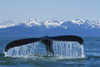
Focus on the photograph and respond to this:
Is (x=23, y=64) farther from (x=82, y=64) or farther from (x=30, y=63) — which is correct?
(x=82, y=64)

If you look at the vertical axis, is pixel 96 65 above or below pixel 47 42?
below

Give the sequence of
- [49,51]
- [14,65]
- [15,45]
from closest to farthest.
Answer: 1. [15,45]
2. [14,65]
3. [49,51]

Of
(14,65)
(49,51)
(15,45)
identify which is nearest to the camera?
(15,45)

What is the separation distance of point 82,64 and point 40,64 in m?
1.94

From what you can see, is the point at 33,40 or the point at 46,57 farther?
the point at 46,57

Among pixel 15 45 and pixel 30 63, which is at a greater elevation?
pixel 15 45

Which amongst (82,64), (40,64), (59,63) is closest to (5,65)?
(40,64)

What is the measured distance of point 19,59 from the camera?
15.1 meters

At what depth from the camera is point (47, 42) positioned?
571 inches

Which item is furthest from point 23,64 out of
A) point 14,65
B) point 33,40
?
point 33,40

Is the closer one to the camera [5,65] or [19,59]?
[5,65]

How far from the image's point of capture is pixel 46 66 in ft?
44.1

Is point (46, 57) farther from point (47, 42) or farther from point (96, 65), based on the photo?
point (96, 65)

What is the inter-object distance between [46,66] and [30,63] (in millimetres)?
1121
